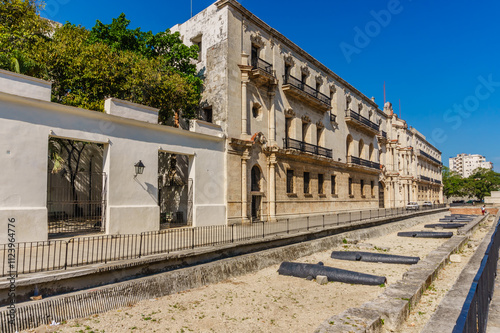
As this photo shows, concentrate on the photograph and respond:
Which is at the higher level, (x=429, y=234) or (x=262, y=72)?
(x=262, y=72)

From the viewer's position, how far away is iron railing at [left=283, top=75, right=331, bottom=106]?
22.3 metres

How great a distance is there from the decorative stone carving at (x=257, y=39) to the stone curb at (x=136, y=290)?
1307cm

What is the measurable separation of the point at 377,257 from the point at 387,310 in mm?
7468

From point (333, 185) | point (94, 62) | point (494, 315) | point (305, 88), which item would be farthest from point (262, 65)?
point (494, 315)

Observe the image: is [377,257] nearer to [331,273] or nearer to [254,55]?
[331,273]

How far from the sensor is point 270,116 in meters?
20.7

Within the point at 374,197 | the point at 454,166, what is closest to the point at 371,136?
the point at 374,197

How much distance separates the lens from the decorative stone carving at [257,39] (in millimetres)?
19938

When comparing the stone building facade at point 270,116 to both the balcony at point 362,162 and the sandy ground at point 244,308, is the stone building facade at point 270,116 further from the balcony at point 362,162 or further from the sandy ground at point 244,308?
the sandy ground at point 244,308

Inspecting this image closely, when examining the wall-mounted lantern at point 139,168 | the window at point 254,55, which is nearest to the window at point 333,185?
the window at point 254,55

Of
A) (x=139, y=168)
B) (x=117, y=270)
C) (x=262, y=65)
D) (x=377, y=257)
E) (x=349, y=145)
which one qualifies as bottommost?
(x=377, y=257)

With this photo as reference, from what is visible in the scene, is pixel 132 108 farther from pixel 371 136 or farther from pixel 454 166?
pixel 454 166

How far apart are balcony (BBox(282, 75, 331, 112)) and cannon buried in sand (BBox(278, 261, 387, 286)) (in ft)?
46.2

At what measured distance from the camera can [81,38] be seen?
53.4 ft
